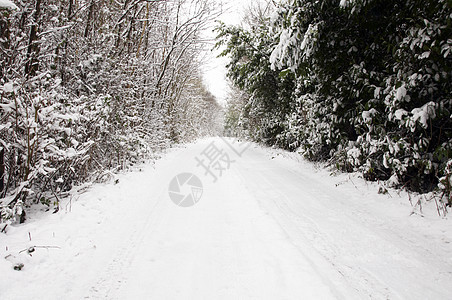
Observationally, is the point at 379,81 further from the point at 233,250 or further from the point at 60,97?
the point at 60,97

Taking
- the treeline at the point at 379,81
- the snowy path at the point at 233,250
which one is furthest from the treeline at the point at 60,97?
the treeline at the point at 379,81

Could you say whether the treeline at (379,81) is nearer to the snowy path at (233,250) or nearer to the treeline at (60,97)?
the snowy path at (233,250)

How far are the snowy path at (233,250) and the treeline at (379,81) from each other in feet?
2.75

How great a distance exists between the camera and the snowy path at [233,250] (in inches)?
87.5

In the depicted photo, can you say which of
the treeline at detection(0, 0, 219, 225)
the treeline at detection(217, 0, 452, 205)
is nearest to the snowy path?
the treeline at detection(0, 0, 219, 225)

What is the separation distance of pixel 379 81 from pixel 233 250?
472cm

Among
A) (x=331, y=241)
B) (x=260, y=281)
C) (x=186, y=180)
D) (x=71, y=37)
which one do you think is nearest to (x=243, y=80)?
(x=186, y=180)

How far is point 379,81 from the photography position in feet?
16.7

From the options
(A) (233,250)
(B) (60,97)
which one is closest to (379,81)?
(A) (233,250)

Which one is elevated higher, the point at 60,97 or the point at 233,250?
the point at 60,97

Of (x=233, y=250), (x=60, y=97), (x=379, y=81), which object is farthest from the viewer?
(x=379, y=81)

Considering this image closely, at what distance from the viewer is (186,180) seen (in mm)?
6555

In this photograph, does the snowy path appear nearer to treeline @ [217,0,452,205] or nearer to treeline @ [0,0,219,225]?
treeline @ [0,0,219,225]

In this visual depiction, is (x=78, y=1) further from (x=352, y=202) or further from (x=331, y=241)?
(x=352, y=202)
